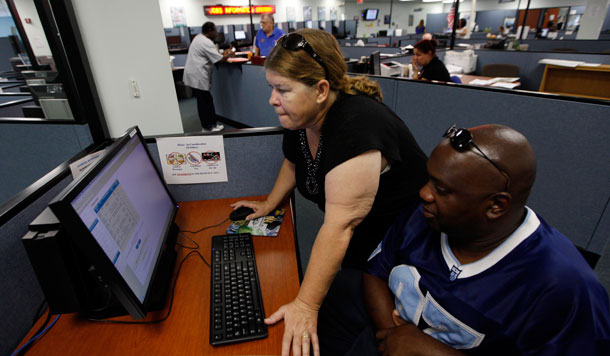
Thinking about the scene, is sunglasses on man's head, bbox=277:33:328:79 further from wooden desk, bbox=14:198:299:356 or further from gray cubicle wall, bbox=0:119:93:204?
gray cubicle wall, bbox=0:119:93:204

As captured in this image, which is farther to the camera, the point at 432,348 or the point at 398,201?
the point at 398,201

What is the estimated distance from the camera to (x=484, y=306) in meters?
0.69

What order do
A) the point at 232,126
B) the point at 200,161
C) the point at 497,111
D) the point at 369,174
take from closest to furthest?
the point at 369,174, the point at 200,161, the point at 497,111, the point at 232,126

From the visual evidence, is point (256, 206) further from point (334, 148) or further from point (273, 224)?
point (334, 148)

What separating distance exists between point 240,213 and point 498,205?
843 millimetres

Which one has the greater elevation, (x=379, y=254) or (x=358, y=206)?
(x=358, y=206)

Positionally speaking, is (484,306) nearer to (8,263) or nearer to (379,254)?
(379,254)

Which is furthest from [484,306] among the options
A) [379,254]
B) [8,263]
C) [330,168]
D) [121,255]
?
[8,263]

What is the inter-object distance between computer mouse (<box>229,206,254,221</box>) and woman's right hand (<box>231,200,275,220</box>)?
0.02 metres

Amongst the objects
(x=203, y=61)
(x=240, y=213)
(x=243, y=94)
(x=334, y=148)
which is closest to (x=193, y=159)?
(x=240, y=213)

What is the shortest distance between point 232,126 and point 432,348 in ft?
14.2

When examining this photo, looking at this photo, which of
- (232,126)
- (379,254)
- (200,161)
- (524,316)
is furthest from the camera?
(232,126)

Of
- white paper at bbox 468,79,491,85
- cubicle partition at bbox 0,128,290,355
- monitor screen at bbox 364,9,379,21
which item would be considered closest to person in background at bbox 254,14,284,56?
white paper at bbox 468,79,491,85

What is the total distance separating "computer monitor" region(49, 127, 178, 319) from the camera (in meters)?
0.56
